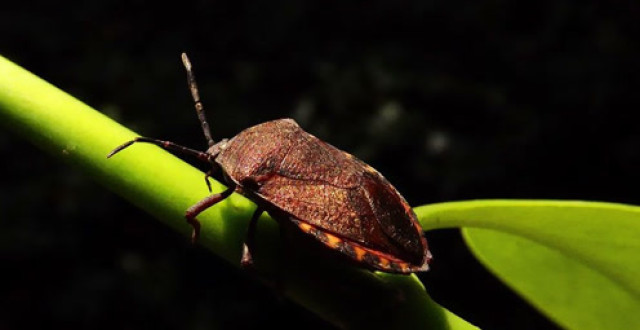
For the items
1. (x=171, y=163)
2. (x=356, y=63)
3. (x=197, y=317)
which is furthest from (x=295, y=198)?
(x=356, y=63)

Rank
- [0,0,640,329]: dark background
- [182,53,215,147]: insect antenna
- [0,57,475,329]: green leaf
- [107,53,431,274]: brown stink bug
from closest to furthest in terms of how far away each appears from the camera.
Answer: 1. [0,57,475,329]: green leaf
2. [107,53,431,274]: brown stink bug
3. [182,53,215,147]: insect antenna
4. [0,0,640,329]: dark background

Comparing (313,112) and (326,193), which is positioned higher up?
(326,193)

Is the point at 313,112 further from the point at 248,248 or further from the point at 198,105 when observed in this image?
the point at 248,248

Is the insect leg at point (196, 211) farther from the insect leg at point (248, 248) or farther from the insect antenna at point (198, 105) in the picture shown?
the insect antenna at point (198, 105)

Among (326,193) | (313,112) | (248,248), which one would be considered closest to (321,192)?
(326,193)

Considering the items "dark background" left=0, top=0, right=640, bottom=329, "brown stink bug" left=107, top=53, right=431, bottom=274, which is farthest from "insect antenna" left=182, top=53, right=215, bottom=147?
"dark background" left=0, top=0, right=640, bottom=329

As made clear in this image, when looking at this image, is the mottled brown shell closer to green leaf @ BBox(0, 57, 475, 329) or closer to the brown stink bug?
the brown stink bug

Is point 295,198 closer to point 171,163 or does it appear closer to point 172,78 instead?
point 171,163
